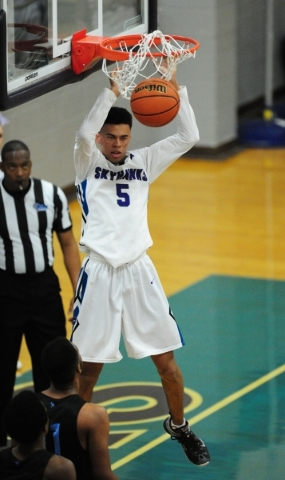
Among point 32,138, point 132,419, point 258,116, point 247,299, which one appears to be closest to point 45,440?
point 132,419

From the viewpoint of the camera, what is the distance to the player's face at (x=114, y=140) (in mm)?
5828

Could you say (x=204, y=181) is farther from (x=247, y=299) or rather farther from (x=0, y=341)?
(x=0, y=341)

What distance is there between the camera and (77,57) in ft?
19.0

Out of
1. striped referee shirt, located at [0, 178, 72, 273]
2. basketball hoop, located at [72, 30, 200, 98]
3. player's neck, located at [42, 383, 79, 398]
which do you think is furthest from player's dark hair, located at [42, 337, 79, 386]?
striped referee shirt, located at [0, 178, 72, 273]

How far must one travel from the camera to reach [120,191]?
19.3 ft

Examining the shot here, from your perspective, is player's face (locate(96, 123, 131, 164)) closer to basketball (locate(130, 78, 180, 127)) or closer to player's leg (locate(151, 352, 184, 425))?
basketball (locate(130, 78, 180, 127))

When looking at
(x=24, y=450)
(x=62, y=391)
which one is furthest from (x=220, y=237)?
(x=24, y=450)

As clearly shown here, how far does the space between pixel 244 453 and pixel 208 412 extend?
0.70 meters

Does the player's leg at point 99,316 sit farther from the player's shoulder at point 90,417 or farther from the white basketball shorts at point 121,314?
the player's shoulder at point 90,417

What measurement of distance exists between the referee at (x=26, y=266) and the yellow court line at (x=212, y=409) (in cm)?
70

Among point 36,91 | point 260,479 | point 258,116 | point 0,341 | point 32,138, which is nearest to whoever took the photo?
point 36,91

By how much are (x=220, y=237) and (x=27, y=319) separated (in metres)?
5.07

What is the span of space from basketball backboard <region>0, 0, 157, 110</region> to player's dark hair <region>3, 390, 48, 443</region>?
1.87 m

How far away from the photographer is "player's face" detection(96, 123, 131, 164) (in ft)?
19.1
